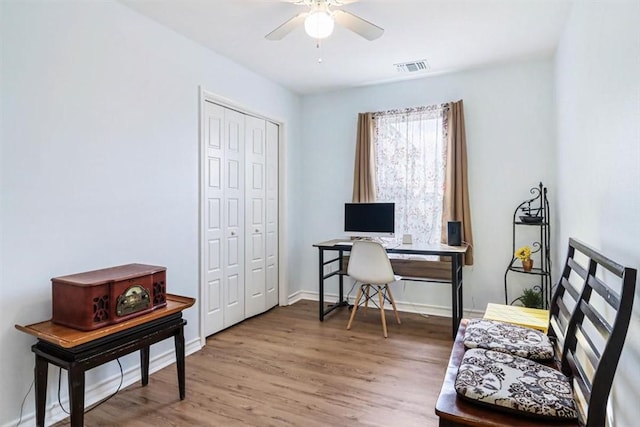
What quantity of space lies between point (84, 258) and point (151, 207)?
1.90 ft

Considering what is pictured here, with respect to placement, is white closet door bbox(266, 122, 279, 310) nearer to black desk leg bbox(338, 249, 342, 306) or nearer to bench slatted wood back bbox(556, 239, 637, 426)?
black desk leg bbox(338, 249, 342, 306)

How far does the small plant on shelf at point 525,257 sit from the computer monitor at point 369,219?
1169 mm

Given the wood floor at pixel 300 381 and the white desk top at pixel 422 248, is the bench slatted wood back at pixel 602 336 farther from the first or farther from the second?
the white desk top at pixel 422 248

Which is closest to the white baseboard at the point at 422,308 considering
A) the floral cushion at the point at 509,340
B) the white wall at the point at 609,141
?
the white wall at the point at 609,141

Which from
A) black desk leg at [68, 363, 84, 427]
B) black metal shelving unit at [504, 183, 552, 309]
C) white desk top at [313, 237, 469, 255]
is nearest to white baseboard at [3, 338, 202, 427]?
black desk leg at [68, 363, 84, 427]

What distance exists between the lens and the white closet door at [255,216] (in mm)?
3803

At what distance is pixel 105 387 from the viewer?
2320mm

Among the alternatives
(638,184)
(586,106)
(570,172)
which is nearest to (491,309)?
(570,172)

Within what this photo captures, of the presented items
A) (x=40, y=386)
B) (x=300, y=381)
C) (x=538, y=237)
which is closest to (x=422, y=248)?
(x=538, y=237)

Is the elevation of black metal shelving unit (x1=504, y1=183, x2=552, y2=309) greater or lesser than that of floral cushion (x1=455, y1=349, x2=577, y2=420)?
greater

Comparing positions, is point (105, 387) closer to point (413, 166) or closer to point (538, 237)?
point (413, 166)

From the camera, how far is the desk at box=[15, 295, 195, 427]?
1.74m

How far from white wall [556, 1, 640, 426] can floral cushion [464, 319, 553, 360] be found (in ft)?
0.97

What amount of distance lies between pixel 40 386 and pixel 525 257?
11.8 feet
